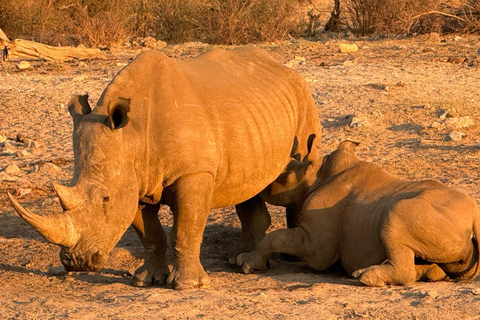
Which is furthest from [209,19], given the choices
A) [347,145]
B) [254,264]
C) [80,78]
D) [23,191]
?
[254,264]

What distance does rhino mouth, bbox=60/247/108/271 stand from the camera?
5.94m

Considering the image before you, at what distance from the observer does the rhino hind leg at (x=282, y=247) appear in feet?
23.5

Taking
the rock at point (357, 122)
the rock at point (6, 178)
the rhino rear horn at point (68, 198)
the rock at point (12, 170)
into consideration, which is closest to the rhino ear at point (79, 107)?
the rhino rear horn at point (68, 198)

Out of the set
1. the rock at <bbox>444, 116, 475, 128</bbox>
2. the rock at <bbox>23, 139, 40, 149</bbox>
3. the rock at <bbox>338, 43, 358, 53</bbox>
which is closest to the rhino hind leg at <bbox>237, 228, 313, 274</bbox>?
the rock at <bbox>444, 116, 475, 128</bbox>

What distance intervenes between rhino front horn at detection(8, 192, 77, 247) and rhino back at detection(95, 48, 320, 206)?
0.73m

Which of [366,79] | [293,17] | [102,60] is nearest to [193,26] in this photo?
[293,17]

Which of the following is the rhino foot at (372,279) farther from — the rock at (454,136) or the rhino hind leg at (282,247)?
the rock at (454,136)

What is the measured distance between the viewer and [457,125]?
11656mm

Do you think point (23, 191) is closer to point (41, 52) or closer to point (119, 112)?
point (119, 112)

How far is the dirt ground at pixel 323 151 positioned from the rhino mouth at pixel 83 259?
27 cm

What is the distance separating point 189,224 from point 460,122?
20.8 ft

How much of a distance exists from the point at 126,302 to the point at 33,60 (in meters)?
11.6

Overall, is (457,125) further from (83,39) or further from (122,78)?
(83,39)

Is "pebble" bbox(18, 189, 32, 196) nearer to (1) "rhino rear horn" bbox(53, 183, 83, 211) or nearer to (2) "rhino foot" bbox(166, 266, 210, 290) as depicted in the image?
(2) "rhino foot" bbox(166, 266, 210, 290)
